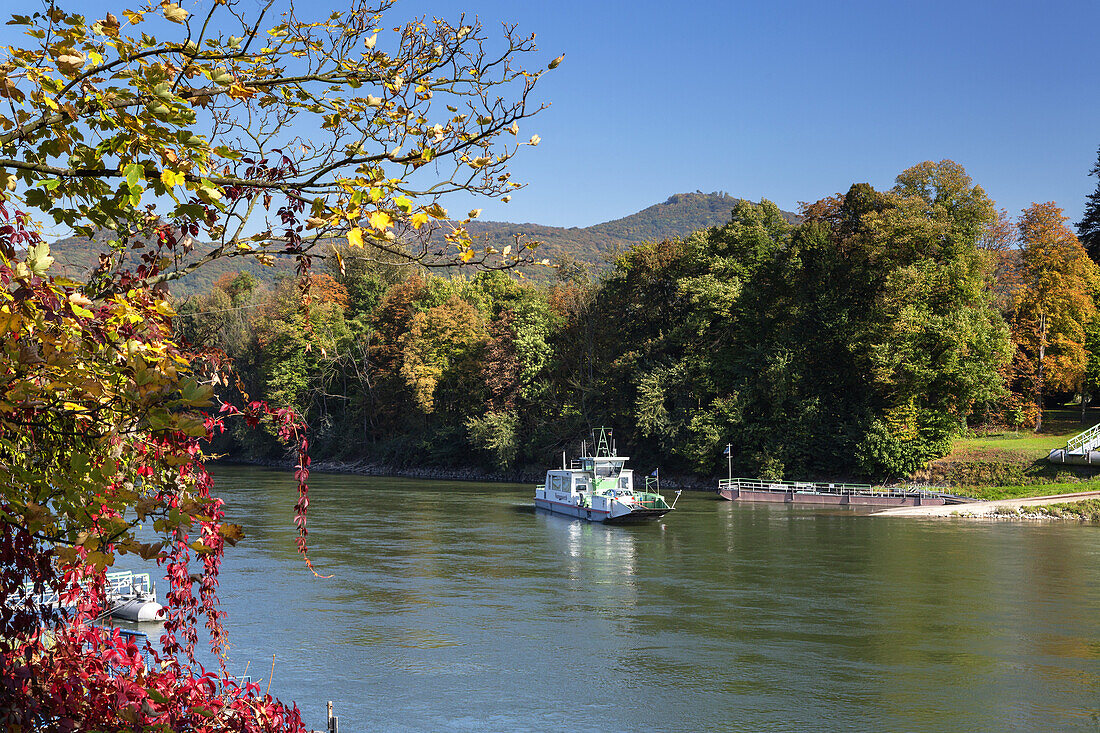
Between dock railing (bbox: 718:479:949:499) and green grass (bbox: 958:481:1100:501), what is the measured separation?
1.73m

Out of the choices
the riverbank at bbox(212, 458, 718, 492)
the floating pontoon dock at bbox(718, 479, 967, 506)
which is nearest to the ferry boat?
the floating pontoon dock at bbox(718, 479, 967, 506)

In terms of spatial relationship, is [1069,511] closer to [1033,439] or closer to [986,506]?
[986,506]

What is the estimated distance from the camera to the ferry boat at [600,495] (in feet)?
146

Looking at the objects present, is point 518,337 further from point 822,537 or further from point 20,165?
point 20,165

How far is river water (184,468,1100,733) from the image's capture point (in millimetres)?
16594

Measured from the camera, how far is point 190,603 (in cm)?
466

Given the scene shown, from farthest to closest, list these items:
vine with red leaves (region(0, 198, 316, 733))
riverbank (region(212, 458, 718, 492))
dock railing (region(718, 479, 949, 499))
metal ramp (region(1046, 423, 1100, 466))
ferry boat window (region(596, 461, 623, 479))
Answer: riverbank (region(212, 458, 718, 492)), ferry boat window (region(596, 461, 623, 479)), dock railing (region(718, 479, 949, 499)), metal ramp (region(1046, 423, 1100, 466)), vine with red leaves (region(0, 198, 316, 733))

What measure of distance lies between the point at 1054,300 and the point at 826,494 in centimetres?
2025

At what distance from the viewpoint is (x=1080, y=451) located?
1876 inches

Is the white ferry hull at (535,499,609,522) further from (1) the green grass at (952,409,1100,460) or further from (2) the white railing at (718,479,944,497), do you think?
(1) the green grass at (952,409,1100,460)

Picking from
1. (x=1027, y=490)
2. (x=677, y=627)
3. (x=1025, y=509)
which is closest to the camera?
(x=677, y=627)

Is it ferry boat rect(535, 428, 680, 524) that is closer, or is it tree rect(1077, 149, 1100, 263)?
ferry boat rect(535, 428, 680, 524)

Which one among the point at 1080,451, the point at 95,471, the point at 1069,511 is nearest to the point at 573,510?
the point at 1069,511

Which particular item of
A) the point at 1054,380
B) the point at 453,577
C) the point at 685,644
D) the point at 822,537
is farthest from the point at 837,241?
the point at 685,644
